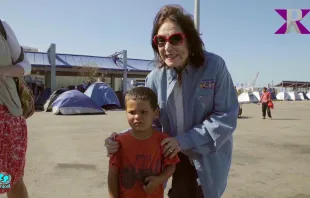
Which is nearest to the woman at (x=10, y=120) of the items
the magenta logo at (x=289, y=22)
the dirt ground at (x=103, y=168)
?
the dirt ground at (x=103, y=168)

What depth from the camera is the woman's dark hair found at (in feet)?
6.45

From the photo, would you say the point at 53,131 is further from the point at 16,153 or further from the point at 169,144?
the point at 169,144

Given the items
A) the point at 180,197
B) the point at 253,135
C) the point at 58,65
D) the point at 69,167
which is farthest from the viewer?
the point at 58,65

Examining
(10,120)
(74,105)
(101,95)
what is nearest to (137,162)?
(10,120)

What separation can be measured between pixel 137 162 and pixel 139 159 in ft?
0.07

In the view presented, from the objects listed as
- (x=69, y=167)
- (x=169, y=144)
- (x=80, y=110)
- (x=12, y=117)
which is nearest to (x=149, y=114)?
(x=169, y=144)

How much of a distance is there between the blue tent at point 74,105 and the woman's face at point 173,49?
13.9 m

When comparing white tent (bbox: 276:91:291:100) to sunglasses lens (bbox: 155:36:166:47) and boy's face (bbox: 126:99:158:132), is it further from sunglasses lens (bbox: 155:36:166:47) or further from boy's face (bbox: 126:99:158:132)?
boy's face (bbox: 126:99:158:132)

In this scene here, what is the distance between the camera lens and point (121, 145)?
1.85 metres

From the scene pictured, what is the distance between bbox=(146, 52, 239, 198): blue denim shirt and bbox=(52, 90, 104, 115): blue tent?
1388 cm

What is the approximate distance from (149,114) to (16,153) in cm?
120

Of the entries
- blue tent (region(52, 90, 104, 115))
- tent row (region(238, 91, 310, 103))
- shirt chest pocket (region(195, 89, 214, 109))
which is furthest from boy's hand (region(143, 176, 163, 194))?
tent row (region(238, 91, 310, 103))

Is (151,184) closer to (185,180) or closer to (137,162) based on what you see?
(137,162)

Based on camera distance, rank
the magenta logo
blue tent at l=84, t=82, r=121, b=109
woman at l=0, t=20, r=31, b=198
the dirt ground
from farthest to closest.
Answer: blue tent at l=84, t=82, r=121, b=109, the magenta logo, the dirt ground, woman at l=0, t=20, r=31, b=198
